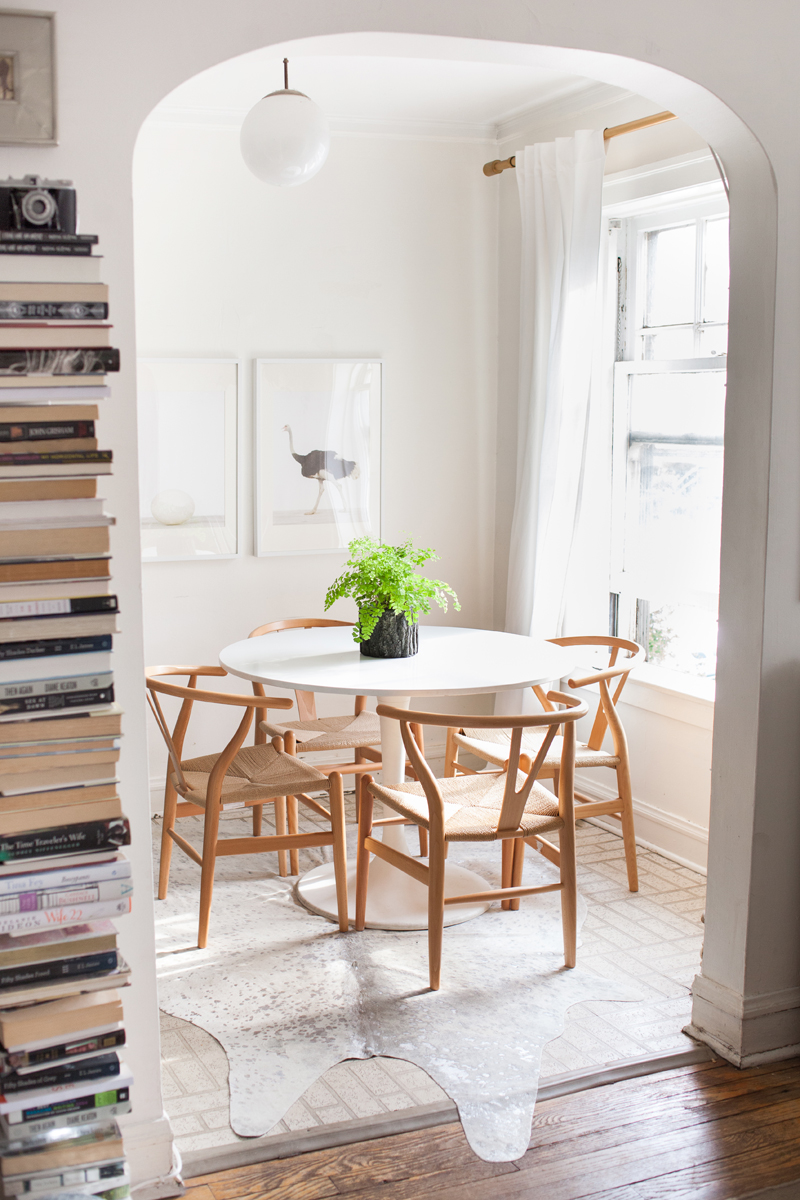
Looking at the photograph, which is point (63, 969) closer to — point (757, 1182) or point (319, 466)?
point (757, 1182)

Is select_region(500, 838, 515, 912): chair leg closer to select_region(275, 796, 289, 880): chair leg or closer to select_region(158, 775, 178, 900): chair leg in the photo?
select_region(275, 796, 289, 880): chair leg

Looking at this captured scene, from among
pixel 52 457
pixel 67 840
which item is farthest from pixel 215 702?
pixel 52 457

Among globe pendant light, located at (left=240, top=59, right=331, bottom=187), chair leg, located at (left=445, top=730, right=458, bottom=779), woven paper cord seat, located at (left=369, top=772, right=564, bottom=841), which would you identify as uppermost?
globe pendant light, located at (left=240, top=59, right=331, bottom=187)

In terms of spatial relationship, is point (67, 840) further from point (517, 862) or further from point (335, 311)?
point (335, 311)

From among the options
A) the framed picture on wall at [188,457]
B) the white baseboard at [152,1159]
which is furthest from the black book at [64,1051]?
the framed picture on wall at [188,457]

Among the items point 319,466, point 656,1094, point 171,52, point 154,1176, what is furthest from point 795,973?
→ point 319,466

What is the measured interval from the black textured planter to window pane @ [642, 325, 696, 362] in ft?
4.69

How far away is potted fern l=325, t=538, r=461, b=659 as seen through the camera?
3436mm

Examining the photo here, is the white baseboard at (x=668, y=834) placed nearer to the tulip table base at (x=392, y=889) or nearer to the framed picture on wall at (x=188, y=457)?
the tulip table base at (x=392, y=889)

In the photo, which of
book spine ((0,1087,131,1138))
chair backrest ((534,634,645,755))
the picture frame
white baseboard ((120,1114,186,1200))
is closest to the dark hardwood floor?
white baseboard ((120,1114,186,1200))

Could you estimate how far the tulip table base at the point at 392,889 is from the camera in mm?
3404

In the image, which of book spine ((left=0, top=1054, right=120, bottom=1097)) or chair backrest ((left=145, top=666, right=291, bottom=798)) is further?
chair backrest ((left=145, top=666, right=291, bottom=798))

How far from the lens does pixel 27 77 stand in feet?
6.21

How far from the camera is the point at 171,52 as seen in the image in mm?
1988
